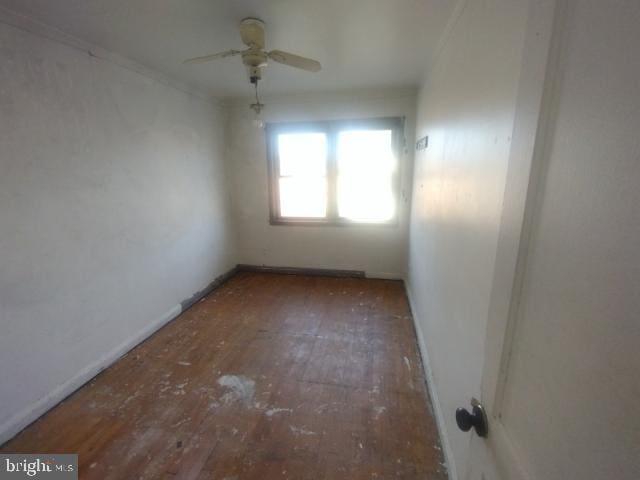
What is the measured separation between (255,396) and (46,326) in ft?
4.33

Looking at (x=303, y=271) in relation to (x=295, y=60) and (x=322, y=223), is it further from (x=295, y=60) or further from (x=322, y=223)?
(x=295, y=60)

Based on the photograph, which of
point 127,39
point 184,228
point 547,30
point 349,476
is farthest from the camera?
point 184,228

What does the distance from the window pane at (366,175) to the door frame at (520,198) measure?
2.84 meters

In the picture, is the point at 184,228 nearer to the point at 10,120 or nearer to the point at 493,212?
the point at 10,120

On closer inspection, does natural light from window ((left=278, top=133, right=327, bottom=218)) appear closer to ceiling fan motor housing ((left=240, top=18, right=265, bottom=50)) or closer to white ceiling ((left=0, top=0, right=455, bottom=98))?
white ceiling ((left=0, top=0, right=455, bottom=98))

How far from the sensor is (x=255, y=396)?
176 cm

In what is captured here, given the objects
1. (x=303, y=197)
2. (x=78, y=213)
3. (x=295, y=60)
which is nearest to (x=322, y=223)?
(x=303, y=197)

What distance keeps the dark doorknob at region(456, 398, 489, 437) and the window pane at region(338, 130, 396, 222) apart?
9.58 feet

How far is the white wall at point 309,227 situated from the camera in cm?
316

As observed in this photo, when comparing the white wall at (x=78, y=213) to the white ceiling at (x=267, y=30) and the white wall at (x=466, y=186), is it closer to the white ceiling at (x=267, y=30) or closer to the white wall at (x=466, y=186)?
the white ceiling at (x=267, y=30)

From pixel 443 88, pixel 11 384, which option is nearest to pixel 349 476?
pixel 11 384

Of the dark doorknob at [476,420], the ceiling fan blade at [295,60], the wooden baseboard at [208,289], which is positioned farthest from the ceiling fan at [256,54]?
the wooden baseboard at [208,289]

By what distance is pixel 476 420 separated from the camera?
2.06 feet

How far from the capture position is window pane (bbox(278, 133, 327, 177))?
11.2 feet
